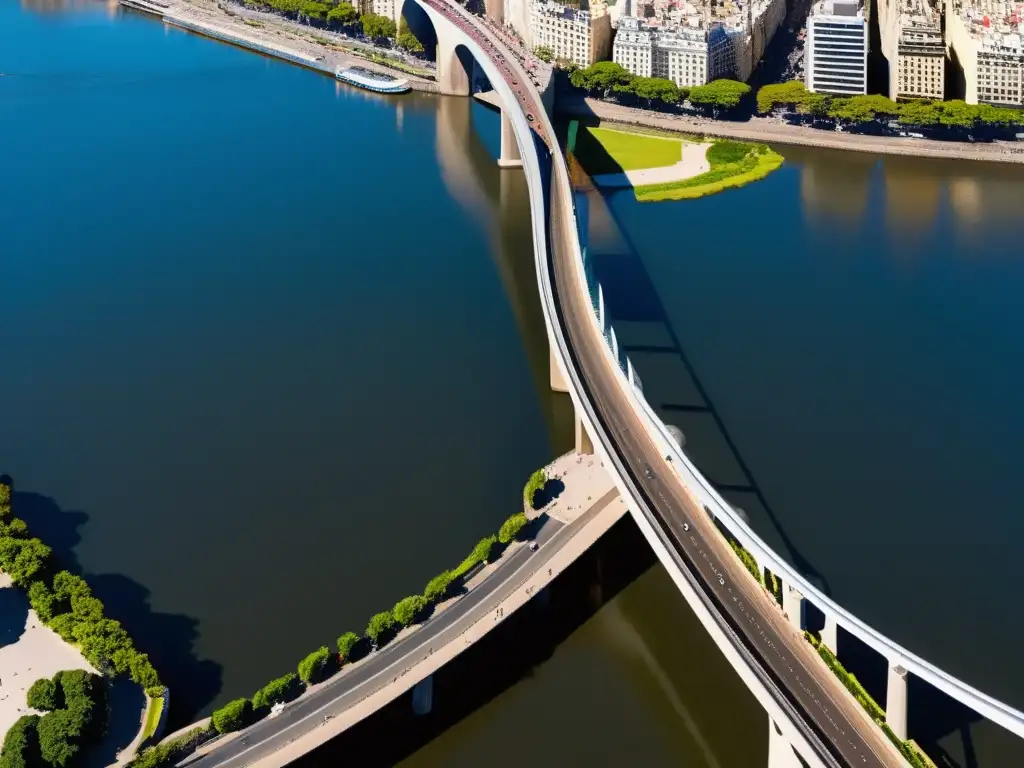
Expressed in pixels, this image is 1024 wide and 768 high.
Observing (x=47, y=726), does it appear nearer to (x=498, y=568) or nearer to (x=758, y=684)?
(x=498, y=568)

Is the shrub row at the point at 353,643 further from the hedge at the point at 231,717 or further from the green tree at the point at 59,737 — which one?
the green tree at the point at 59,737

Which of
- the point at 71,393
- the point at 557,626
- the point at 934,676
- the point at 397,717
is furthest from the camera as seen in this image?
the point at 71,393

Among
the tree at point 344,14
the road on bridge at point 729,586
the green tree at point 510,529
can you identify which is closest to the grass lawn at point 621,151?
the road on bridge at point 729,586

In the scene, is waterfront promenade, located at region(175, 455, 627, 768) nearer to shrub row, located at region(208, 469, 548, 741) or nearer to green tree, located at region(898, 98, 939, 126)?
shrub row, located at region(208, 469, 548, 741)

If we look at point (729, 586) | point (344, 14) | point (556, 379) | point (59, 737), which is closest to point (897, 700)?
point (729, 586)

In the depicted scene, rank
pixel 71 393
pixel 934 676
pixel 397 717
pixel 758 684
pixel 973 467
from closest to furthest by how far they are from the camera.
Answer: pixel 934 676, pixel 758 684, pixel 397 717, pixel 973 467, pixel 71 393

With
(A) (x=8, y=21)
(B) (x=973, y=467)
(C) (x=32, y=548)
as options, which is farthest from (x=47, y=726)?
(A) (x=8, y=21)

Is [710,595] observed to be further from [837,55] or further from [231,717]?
[837,55]
